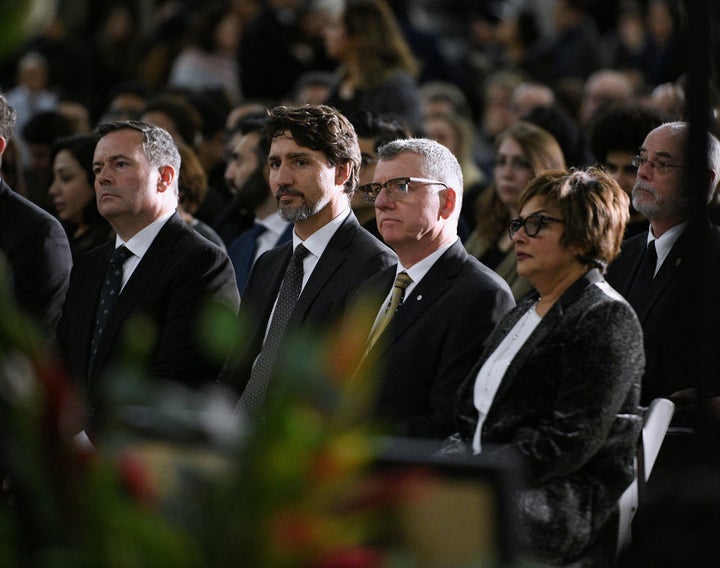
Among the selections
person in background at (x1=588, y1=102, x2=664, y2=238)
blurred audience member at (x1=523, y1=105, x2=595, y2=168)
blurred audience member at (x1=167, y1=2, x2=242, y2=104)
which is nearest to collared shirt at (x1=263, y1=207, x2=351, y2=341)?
person in background at (x1=588, y1=102, x2=664, y2=238)

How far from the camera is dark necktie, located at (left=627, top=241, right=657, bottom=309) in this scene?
450 cm

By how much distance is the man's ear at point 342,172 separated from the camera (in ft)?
15.5

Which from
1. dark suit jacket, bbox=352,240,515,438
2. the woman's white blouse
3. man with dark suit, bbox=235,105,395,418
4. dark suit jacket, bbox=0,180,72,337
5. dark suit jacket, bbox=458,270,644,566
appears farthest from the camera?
dark suit jacket, bbox=0,180,72,337

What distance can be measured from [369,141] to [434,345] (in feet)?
6.59

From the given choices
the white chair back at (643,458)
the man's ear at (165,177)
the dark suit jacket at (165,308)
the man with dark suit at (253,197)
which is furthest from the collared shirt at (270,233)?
the white chair back at (643,458)

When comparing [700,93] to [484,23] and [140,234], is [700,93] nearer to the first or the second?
[140,234]

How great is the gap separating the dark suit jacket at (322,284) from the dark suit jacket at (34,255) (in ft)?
2.74

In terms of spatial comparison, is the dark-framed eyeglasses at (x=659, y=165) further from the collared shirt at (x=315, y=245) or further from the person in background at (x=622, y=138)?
the collared shirt at (x=315, y=245)

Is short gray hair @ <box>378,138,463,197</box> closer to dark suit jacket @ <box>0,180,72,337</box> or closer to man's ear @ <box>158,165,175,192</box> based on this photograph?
man's ear @ <box>158,165,175,192</box>

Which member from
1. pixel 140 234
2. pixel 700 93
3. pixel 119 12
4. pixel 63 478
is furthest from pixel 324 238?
pixel 119 12

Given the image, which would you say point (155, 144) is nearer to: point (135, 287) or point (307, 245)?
point (135, 287)

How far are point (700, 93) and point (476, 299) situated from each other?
199 cm

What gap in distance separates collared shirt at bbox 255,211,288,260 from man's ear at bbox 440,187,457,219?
1.85 m

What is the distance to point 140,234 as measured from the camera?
487 cm
